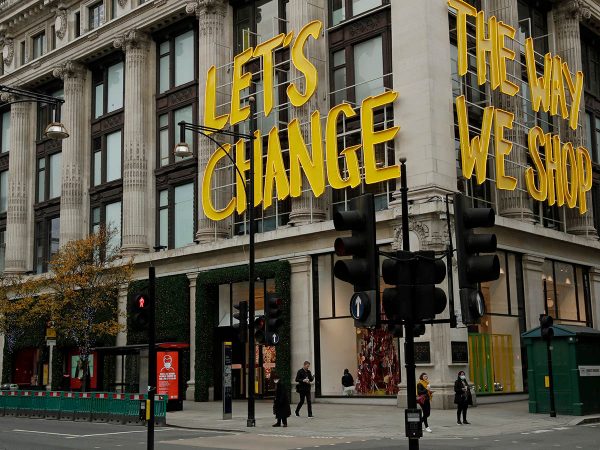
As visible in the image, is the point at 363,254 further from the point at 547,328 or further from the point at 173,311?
the point at 173,311

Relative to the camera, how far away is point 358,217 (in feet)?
29.2

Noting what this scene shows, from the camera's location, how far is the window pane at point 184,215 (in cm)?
4412

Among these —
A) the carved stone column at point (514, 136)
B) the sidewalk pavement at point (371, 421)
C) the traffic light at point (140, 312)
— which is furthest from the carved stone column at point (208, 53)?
the traffic light at point (140, 312)

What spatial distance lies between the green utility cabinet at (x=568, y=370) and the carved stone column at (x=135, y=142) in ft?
80.9

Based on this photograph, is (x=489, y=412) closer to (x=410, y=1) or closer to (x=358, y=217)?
(x=410, y=1)

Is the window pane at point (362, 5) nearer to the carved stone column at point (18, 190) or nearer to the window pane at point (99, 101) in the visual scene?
the window pane at point (99, 101)

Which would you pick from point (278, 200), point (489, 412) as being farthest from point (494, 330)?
point (278, 200)

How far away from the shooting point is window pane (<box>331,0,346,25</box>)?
38.4m

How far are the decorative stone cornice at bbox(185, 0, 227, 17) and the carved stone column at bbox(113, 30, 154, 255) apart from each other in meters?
5.26

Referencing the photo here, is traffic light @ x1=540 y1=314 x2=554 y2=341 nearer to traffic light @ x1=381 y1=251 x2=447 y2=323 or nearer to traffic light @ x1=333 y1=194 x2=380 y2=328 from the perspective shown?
traffic light @ x1=381 y1=251 x2=447 y2=323

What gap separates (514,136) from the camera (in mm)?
38688

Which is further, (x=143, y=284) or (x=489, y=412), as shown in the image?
(x=143, y=284)

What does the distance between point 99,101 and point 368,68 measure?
21.7 meters

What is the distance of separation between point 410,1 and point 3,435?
23.2 metres
